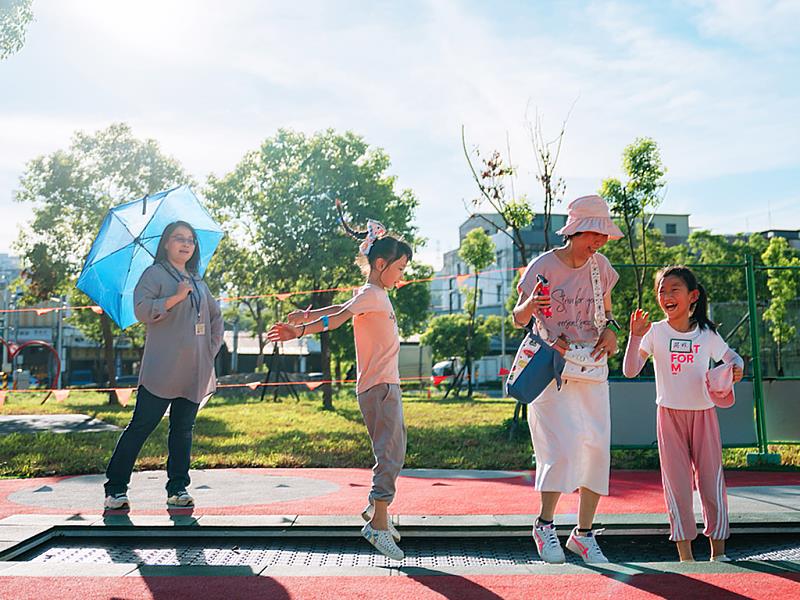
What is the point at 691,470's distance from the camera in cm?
430

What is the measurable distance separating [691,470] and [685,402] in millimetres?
394

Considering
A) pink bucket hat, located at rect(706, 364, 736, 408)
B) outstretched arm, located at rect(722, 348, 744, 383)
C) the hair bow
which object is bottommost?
pink bucket hat, located at rect(706, 364, 736, 408)

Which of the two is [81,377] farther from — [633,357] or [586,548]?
[586,548]

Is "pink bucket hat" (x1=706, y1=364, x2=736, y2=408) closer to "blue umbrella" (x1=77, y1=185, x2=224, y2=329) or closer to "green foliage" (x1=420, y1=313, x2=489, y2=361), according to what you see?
"blue umbrella" (x1=77, y1=185, x2=224, y2=329)

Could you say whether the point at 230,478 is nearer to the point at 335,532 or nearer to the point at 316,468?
the point at 316,468

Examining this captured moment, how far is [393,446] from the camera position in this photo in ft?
14.0

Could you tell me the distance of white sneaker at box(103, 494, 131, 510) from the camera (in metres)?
5.13

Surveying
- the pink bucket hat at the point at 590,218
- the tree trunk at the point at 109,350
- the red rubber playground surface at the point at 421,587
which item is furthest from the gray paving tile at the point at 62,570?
the tree trunk at the point at 109,350

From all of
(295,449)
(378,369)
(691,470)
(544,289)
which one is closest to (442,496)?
(378,369)

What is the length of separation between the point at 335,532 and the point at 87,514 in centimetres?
170

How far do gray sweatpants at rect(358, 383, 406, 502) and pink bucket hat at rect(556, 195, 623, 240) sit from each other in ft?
4.30

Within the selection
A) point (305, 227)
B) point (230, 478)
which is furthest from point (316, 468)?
point (305, 227)

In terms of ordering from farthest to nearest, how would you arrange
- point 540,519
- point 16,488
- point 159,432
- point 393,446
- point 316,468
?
point 159,432 < point 316,468 < point 16,488 < point 393,446 < point 540,519

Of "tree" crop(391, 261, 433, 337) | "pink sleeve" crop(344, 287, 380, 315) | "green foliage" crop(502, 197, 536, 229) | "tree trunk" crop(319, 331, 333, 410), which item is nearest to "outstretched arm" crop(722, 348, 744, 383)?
"pink sleeve" crop(344, 287, 380, 315)
